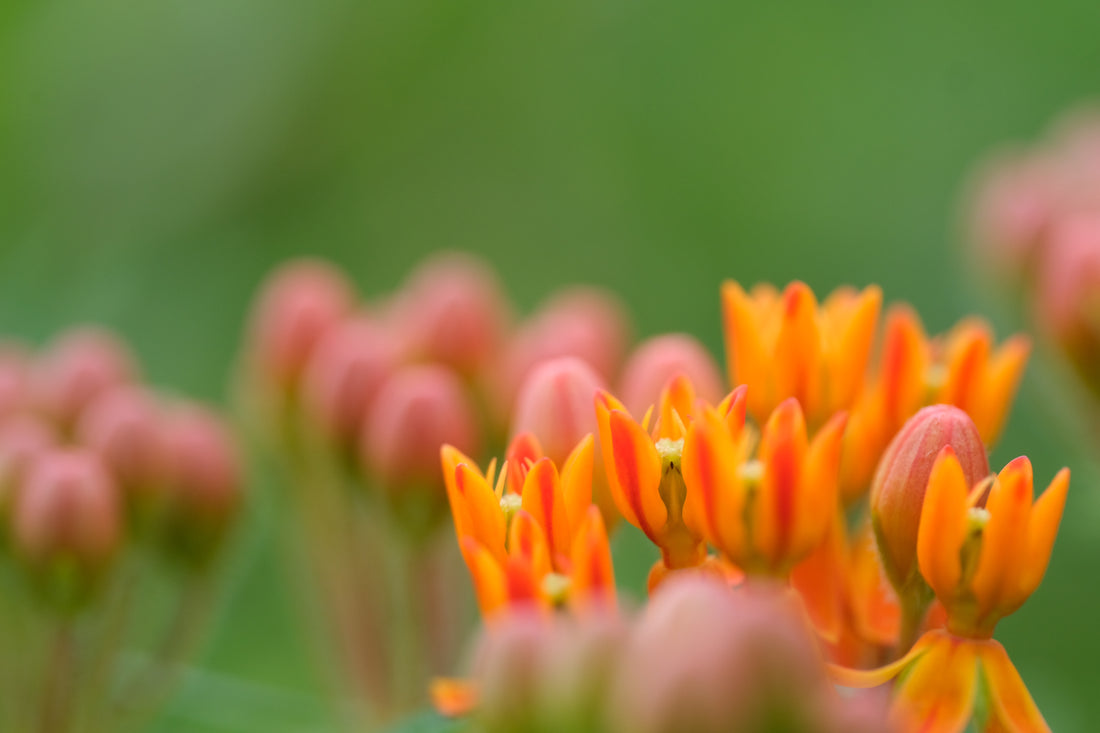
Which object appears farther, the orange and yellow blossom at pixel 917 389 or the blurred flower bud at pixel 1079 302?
the blurred flower bud at pixel 1079 302

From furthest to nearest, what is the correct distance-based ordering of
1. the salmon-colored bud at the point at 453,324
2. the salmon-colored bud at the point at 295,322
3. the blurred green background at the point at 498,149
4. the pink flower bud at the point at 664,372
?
1. the blurred green background at the point at 498,149
2. the salmon-colored bud at the point at 295,322
3. the salmon-colored bud at the point at 453,324
4. the pink flower bud at the point at 664,372

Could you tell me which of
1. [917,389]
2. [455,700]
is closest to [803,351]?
[917,389]

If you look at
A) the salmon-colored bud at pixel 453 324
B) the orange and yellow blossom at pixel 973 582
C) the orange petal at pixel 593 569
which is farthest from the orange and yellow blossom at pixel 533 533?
the salmon-colored bud at pixel 453 324

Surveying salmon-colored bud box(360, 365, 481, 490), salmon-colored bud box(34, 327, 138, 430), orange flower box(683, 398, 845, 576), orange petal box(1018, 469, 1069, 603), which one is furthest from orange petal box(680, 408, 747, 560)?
salmon-colored bud box(34, 327, 138, 430)

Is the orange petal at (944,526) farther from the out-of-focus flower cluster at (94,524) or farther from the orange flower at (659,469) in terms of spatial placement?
the out-of-focus flower cluster at (94,524)

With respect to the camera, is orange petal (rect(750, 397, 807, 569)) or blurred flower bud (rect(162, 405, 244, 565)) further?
blurred flower bud (rect(162, 405, 244, 565))

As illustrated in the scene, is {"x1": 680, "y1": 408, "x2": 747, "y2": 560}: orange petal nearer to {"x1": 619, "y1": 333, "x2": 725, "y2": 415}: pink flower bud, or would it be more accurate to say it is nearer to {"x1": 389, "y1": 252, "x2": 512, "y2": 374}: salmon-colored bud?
{"x1": 619, "y1": 333, "x2": 725, "y2": 415}: pink flower bud

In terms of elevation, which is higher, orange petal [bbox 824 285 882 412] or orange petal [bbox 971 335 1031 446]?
orange petal [bbox 824 285 882 412]

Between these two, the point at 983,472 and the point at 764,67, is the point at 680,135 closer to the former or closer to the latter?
the point at 764,67
